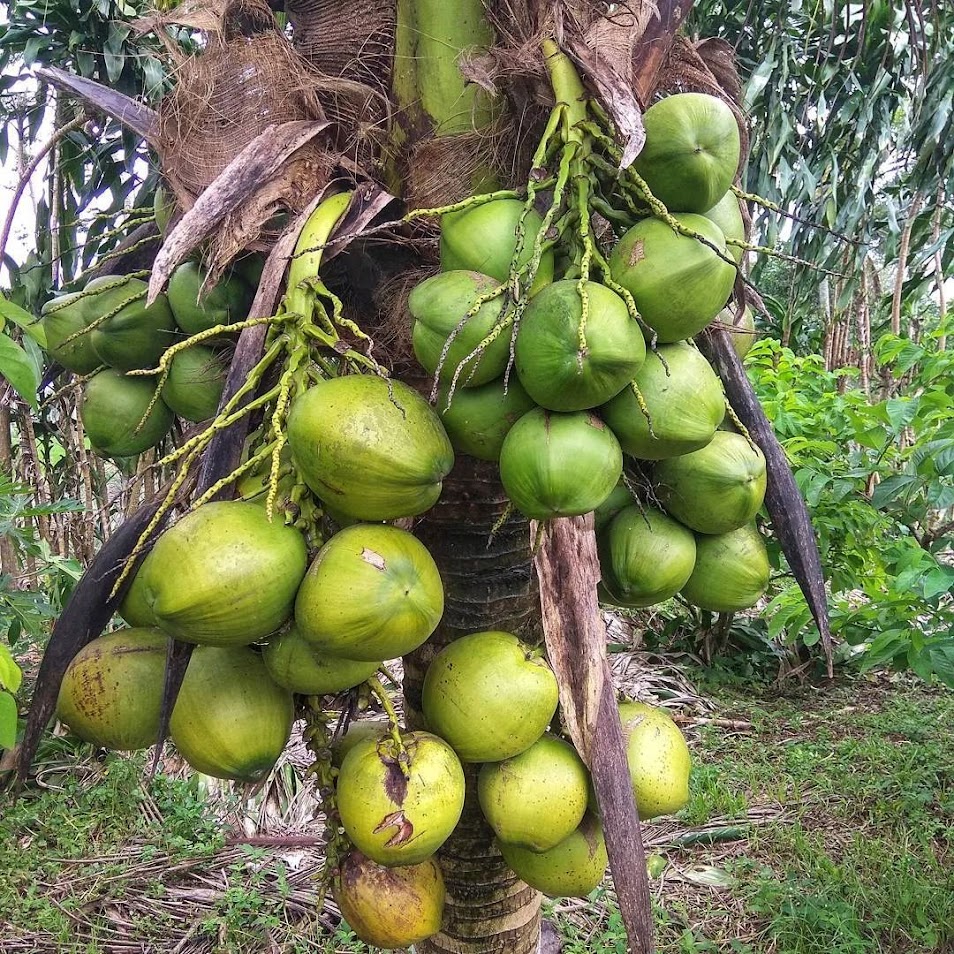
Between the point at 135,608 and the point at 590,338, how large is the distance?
32.8 inches

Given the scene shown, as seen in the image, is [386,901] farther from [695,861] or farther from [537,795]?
[695,861]

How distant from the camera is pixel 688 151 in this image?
1116mm

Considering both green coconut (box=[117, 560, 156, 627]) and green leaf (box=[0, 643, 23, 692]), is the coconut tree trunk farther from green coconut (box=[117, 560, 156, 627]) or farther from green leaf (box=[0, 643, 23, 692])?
green leaf (box=[0, 643, 23, 692])

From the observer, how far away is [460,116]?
1334mm

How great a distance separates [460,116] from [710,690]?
471 centimetres

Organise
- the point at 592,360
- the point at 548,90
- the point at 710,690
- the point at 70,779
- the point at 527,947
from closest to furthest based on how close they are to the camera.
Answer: the point at 592,360 → the point at 548,90 → the point at 527,947 → the point at 70,779 → the point at 710,690

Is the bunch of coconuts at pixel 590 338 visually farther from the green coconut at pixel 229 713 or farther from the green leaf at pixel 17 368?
the green leaf at pixel 17 368

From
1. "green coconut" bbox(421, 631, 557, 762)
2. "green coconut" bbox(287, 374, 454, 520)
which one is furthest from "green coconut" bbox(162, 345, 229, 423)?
"green coconut" bbox(421, 631, 557, 762)

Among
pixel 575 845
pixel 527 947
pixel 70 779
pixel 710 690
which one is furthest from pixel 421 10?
pixel 710 690

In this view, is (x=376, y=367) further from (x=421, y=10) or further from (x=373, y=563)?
(x=421, y=10)

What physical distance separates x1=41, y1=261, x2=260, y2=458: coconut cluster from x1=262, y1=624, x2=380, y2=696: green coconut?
1.43 feet

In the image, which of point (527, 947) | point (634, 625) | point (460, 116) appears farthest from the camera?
point (634, 625)

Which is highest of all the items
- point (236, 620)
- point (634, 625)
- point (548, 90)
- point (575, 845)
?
point (548, 90)

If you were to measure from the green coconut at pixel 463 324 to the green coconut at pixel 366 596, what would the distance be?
0.24 meters
